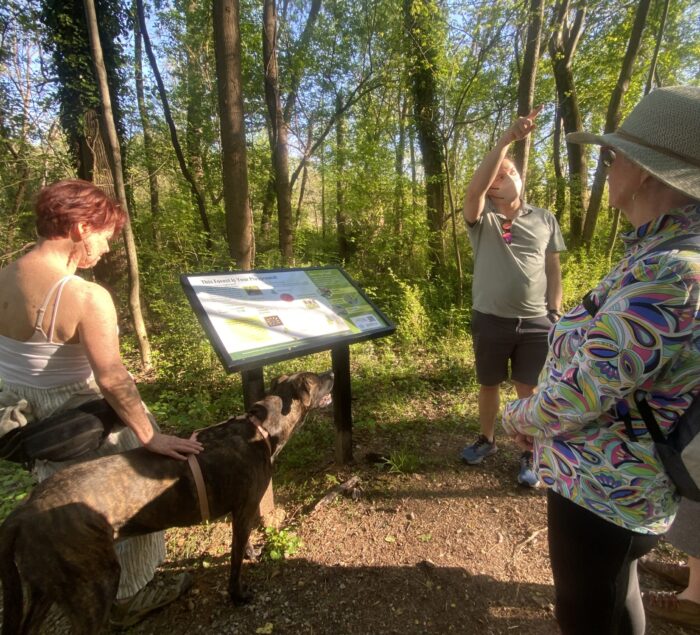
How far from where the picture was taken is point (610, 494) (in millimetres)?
1127

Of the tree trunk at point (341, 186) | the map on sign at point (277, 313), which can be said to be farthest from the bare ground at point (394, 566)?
the tree trunk at point (341, 186)

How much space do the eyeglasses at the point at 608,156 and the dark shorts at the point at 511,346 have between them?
1617 mm

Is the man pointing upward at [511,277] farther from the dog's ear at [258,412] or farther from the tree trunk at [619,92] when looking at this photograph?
the tree trunk at [619,92]

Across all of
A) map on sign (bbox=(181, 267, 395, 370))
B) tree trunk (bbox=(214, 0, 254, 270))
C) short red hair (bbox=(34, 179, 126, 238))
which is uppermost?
tree trunk (bbox=(214, 0, 254, 270))

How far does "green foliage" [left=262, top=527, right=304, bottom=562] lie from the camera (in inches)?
98.3

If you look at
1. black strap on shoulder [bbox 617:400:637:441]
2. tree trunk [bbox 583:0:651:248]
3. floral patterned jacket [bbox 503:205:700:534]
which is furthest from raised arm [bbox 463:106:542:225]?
tree trunk [bbox 583:0:651:248]

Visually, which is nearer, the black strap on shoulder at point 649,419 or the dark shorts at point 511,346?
the black strap on shoulder at point 649,419

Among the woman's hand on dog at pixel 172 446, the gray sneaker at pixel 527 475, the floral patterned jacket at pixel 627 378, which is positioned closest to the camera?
the floral patterned jacket at pixel 627 378

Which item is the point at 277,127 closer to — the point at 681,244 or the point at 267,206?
the point at 267,206

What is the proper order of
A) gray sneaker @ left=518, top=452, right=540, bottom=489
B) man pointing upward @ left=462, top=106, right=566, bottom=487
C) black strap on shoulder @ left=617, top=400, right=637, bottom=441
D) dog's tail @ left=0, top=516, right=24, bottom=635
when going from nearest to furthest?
black strap on shoulder @ left=617, top=400, right=637, bottom=441
dog's tail @ left=0, top=516, right=24, bottom=635
man pointing upward @ left=462, top=106, right=566, bottom=487
gray sneaker @ left=518, top=452, right=540, bottom=489

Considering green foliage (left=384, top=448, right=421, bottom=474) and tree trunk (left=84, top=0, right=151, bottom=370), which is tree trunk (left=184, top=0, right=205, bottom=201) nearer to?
tree trunk (left=84, top=0, right=151, bottom=370)

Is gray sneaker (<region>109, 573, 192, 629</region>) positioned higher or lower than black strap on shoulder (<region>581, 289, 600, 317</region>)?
lower

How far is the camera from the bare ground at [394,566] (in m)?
2.09

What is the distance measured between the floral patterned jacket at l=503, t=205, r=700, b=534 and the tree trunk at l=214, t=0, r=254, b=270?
3956 mm
